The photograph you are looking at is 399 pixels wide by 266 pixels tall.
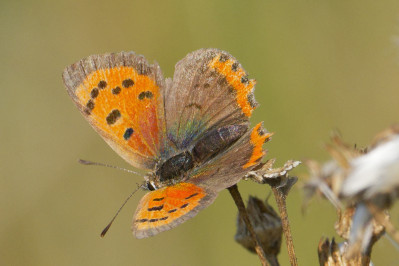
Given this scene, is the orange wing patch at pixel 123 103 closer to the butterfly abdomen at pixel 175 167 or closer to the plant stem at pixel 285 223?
the butterfly abdomen at pixel 175 167

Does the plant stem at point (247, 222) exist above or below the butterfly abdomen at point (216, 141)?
below

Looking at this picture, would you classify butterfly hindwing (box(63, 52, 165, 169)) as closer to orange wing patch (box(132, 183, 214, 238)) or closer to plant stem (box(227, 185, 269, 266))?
orange wing patch (box(132, 183, 214, 238))

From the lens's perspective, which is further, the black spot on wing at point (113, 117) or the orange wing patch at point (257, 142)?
the black spot on wing at point (113, 117)

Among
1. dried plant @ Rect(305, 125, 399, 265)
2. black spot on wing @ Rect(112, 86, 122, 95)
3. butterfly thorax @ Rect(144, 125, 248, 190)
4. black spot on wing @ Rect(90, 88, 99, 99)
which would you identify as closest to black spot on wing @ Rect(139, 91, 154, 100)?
black spot on wing @ Rect(112, 86, 122, 95)

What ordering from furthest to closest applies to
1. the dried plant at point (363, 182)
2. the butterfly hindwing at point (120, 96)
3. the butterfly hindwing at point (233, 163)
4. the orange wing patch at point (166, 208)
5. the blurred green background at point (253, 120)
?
the blurred green background at point (253, 120), the butterfly hindwing at point (120, 96), the butterfly hindwing at point (233, 163), the orange wing patch at point (166, 208), the dried plant at point (363, 182)

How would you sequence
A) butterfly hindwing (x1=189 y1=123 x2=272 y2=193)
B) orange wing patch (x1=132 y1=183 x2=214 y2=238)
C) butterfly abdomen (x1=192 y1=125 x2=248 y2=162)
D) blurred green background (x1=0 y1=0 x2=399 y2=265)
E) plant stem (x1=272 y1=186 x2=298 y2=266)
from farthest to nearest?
1. blurred green background (x1=0 y1=0 x2=399 y2=265)
2. butterfly abdomen (x1=192 y1=125 x2=248 y2=162)
3. butterfly hindwing (x1=189 y1=123 x2=272 y2=193)
4. orange wing patch (x1=132 y1=183 x2=214 y2=238)
5. plant stem (x1=272 y1=186 x2=298 y2=266)

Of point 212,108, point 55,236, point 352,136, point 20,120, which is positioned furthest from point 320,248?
point 20,120

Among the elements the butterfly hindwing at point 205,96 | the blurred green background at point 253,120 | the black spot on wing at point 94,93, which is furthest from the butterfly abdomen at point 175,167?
the blurred green background at point 253,120

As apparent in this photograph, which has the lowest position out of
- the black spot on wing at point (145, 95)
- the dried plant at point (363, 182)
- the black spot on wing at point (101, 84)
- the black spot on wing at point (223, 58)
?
the dried plant at point (363, 182)

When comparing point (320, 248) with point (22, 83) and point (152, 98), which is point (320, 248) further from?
point (22, 83)
